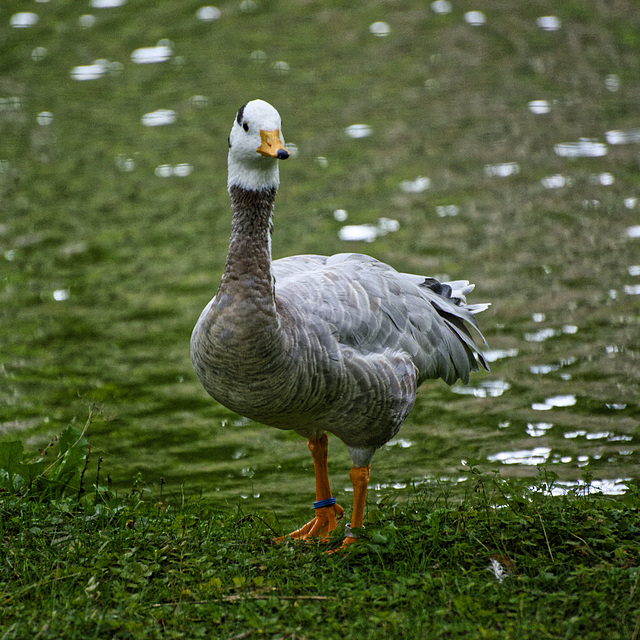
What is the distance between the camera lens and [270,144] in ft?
14.2

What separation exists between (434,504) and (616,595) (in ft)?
4.60

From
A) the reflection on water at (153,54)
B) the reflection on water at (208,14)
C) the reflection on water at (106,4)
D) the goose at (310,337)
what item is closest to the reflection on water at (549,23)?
the reflection on water at (208,14)

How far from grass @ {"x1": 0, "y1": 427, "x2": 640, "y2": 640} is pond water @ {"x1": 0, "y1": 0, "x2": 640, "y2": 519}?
48cm

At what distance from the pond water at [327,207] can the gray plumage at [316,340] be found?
26.9 inches

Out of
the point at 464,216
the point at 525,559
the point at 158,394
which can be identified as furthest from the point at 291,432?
the point at 464,216

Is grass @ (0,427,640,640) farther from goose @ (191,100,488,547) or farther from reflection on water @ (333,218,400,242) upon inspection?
reflection on water @ (333,218,400,242)

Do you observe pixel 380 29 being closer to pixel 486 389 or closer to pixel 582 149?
pixel 582 149

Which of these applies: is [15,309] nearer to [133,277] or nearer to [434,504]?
[133,277]

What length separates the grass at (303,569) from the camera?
12.5 ft

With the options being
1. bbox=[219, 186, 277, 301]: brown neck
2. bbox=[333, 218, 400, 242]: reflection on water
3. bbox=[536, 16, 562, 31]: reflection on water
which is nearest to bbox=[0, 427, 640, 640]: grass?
bbox=[219, 186, 277, 301]: brown neck

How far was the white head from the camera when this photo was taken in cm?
434

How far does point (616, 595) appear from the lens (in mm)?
3875

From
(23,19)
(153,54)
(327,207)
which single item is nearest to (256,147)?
(327,207)

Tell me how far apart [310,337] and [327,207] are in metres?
7.03
